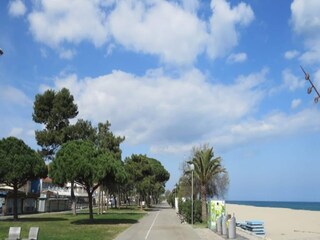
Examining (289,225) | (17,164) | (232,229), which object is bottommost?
(232,229)

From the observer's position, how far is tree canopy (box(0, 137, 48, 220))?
1585 inches

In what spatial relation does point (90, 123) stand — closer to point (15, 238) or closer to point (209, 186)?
point (209, 186)

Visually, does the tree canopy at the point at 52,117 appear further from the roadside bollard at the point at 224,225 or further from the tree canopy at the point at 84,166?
the roadside bollard at the point at 224,225

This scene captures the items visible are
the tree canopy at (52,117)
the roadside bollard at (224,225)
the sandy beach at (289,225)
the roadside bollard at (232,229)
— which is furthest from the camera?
the tree canopy at (52,117)

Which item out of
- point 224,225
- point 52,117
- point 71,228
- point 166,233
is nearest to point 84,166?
point 71,228

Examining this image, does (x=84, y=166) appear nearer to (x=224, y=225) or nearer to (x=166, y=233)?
(x=166, y=233)

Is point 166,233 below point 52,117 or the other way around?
below

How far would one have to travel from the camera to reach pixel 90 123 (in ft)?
208

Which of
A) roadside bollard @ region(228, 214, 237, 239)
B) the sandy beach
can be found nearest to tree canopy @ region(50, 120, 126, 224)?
the sandy beach

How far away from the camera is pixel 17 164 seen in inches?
1599

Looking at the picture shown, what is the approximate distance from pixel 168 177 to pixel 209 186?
43378mm

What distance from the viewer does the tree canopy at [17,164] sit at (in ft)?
132

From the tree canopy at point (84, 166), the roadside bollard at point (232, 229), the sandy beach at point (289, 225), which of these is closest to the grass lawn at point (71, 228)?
the tree canopy at point (84, 166)

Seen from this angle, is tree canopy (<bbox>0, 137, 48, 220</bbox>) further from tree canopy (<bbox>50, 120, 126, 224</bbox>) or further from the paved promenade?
the paved promenade
